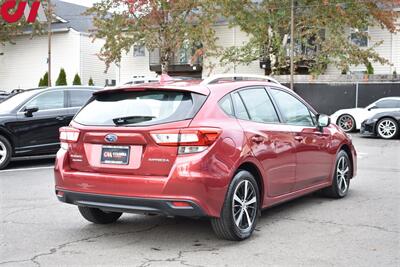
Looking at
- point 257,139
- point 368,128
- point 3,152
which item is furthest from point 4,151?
point 368,128

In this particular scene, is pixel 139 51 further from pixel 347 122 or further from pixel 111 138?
pixel 111 138

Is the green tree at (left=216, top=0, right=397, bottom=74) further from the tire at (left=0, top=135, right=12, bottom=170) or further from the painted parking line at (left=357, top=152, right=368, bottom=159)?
the tire at (left=0, top=135, right=12, bottom=170)

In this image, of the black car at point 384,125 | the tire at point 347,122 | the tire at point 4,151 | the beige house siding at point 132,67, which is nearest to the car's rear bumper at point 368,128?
the black car at point 384,125

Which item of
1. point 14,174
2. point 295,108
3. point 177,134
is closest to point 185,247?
point 177,134

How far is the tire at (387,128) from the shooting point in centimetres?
1873

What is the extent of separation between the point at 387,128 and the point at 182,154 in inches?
595

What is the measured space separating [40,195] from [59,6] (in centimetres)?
3644

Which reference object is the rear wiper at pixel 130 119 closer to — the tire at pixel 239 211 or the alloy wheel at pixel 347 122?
the tire at pixel 239 211

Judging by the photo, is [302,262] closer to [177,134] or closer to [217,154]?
[217,154]

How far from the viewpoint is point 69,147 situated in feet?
18.7

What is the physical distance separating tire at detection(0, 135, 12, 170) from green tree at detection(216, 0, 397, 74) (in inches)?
794

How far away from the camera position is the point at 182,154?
5.12m

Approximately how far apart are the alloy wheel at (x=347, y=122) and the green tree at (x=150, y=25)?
484 inches

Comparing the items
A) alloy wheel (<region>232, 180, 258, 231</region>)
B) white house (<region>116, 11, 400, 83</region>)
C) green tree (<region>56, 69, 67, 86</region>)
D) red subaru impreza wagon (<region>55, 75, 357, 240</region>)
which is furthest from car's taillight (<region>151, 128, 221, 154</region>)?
green tree (<region>56, 69, 67, 86</region>)
